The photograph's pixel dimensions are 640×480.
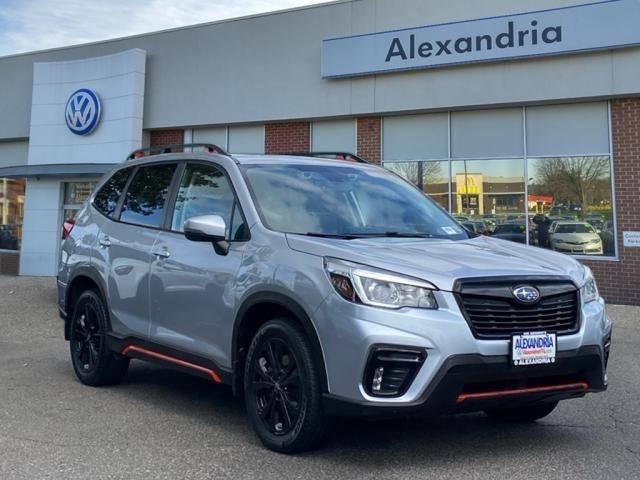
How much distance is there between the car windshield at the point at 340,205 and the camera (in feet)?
14.6

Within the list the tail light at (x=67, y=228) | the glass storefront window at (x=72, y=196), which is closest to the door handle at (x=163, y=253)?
the tail light at (x=67, y=228)

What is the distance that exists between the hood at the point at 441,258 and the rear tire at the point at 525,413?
1.13m

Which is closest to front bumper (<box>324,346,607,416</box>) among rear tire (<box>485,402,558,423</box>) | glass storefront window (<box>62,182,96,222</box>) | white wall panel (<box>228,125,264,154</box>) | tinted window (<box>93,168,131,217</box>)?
rear tire (<box>485,402,558,423</box>)

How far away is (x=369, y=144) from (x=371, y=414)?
11844 mm

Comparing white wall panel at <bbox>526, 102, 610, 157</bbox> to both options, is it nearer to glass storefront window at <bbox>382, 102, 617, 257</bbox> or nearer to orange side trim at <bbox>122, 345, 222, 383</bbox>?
glass storefront window at <bbox>382, 102, 617, 257</bbox>

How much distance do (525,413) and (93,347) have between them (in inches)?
148

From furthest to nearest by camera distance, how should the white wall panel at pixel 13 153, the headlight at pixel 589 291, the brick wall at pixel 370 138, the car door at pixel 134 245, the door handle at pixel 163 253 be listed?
the white wall panel at pixel 13 153 → the brick wall at pixel 370 138 → the car door at pixel 134 245 → the door handle at pixel 163 253 → the headlight at pixel 589 291

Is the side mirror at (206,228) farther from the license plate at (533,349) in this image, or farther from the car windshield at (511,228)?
the car windshield at (511,228)

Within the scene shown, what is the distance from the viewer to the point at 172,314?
192 inches

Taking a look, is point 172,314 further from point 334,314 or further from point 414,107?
point 414,107

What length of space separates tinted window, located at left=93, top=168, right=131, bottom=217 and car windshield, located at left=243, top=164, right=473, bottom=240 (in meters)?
1.84

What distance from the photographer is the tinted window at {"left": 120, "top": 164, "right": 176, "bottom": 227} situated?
5.44 m

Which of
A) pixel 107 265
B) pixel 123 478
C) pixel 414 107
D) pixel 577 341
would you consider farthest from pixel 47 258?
pixel 577 341

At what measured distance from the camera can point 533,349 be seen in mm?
3643
